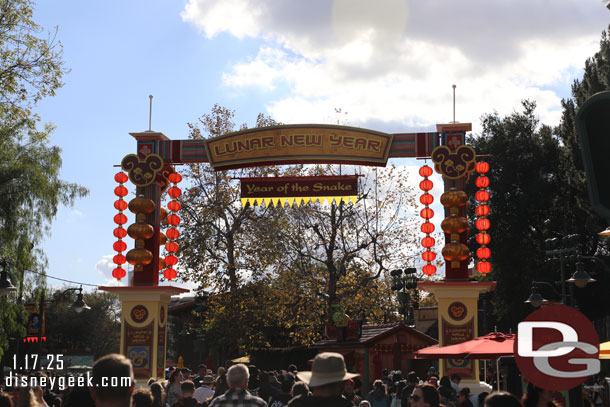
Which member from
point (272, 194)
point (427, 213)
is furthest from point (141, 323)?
point (427, 213)

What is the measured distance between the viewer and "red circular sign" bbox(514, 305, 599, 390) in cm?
387

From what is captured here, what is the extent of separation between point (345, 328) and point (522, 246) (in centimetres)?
1499

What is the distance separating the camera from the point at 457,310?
57.6 ft

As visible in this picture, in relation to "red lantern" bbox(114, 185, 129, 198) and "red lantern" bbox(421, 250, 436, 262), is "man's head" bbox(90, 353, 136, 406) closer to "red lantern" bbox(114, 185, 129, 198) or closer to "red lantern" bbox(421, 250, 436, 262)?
"red lantern" bbox(421, 250, 436, 262)

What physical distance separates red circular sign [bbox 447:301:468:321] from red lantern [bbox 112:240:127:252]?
857 cm

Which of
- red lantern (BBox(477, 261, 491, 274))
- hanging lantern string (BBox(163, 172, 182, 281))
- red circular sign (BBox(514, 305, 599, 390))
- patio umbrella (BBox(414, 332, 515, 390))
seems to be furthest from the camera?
hanging lantern string (BBox(163, 172, 182, 281))

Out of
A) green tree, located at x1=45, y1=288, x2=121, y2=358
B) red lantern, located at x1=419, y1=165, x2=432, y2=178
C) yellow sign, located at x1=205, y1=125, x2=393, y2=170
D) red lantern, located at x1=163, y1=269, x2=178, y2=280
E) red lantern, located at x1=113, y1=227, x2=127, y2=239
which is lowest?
green tree, located at x1=45, y1=288, x2=121, y2=358

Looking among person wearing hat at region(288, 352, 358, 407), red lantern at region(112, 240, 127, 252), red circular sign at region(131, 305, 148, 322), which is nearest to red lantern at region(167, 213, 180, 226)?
red lantern at region(112, 240, 127, 252)

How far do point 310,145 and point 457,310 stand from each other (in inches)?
214

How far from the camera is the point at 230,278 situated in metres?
32.9

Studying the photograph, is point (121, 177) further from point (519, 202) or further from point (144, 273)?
point (519, 202)

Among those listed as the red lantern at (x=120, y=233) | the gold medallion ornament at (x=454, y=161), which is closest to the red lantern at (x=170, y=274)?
the red lantern at (x=120, y=233)

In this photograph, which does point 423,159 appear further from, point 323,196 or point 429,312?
point 429,312

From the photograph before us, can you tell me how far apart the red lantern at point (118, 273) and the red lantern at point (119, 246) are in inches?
20.5
